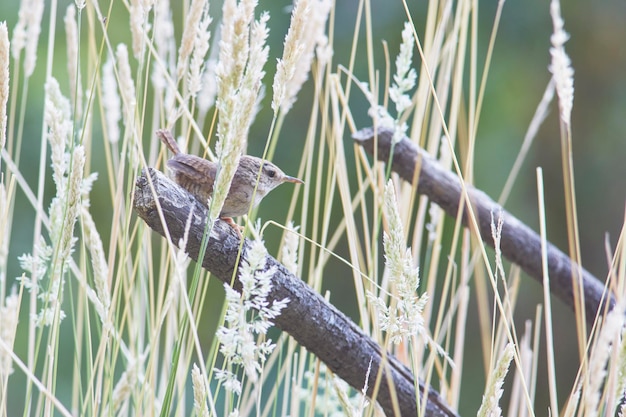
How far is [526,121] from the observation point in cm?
489

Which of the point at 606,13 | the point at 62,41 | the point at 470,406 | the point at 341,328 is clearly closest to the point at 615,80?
the point at 606,13

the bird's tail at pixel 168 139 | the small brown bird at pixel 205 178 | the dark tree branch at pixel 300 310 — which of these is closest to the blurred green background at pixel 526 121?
the small brown bird at pixel 205 178

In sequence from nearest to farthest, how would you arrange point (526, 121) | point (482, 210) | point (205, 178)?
point (205, 178), point (482, 210), point (526, 121)

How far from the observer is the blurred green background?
4.37m

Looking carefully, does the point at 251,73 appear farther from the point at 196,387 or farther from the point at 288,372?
the point at 288,372

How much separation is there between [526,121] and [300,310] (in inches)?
152

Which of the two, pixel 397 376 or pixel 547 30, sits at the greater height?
pixel 547 30

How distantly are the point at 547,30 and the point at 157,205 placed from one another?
162 inches

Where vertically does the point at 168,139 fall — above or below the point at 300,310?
above

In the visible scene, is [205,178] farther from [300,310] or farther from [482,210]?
[482,210]

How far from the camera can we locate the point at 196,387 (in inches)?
40.8

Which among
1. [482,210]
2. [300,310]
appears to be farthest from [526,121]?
[300,310]

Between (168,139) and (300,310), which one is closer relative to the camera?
(300,310)

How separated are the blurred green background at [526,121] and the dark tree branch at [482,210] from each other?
194 cm
